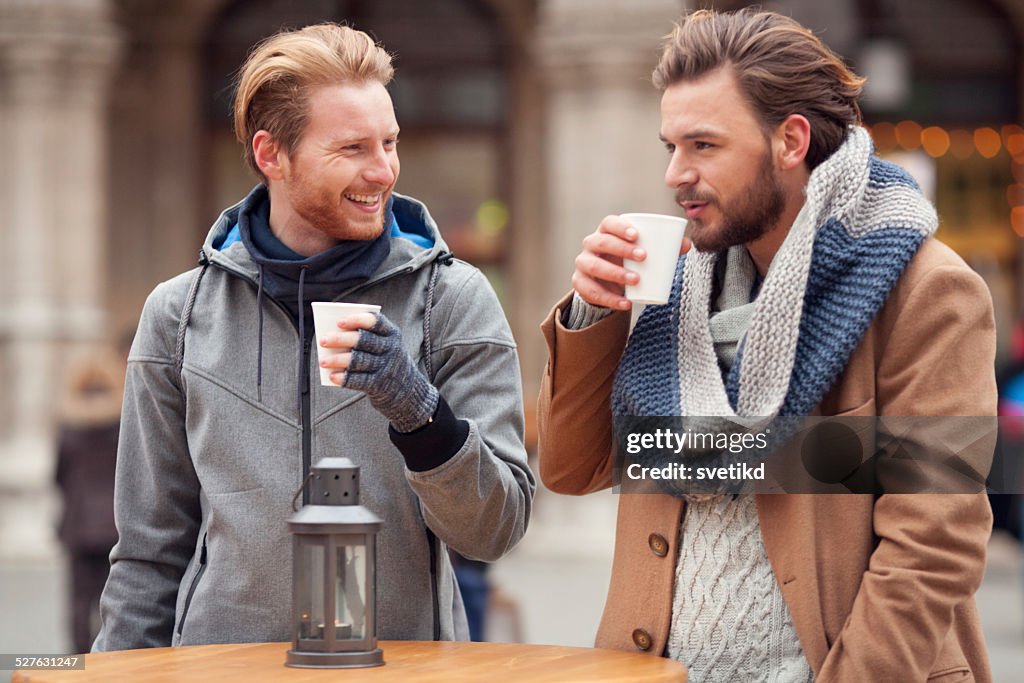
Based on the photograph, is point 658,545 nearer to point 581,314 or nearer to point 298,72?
point 581,314

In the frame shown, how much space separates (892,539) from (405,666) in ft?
2.43

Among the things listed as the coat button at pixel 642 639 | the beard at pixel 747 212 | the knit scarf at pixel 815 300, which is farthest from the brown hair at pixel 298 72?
the coat button at pixel 642 639

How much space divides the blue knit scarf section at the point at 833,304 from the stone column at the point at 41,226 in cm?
976

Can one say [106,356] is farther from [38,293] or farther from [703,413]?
[703,413]

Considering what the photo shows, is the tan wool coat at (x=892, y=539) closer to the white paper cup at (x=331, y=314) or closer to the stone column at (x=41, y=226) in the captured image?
the white paper cup at (x=331, y=314)

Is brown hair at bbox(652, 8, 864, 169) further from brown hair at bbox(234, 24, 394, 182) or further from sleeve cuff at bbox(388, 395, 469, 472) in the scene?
sleeve cuff at bbox(388, 395, 469, 472)

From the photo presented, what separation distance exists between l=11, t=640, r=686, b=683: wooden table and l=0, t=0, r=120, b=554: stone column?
9588 millimetres

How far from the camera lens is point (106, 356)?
25.6 ft

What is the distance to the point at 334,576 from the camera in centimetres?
254

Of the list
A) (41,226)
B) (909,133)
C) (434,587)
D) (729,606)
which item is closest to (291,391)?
(434,587)

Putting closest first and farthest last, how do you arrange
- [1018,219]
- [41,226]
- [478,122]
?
[41,226] < [1018,219] < [478,122]

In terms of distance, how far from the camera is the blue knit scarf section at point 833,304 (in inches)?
103

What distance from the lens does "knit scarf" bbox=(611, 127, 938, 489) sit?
262 cm

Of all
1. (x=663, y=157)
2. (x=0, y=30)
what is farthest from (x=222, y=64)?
(x=663, y=157)
